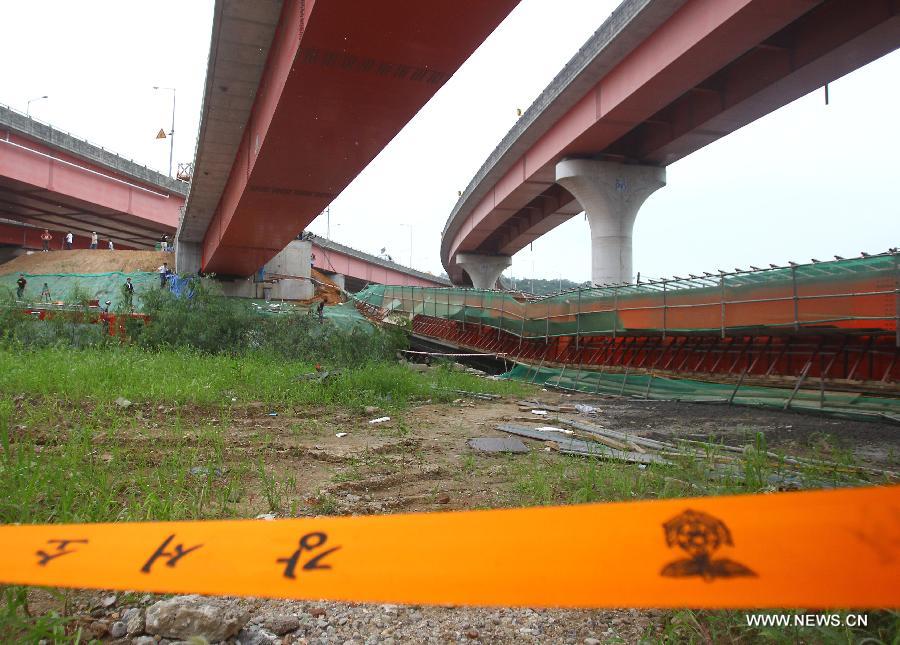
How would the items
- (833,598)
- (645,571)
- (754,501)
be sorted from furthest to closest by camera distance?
1. (754,501)
2. (645,571)
3. (833,598)

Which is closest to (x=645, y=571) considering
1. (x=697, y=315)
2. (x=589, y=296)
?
(x=697, y=315)

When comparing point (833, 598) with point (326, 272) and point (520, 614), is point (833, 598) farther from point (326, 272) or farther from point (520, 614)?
point (326, 272)

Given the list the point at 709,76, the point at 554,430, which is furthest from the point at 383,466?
the point at 709,76

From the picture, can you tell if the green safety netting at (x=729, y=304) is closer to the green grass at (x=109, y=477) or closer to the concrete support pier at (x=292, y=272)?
the green grass at (x=109, y=477)

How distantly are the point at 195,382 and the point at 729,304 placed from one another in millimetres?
Result: 10368

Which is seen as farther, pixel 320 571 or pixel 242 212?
pixel 242 212

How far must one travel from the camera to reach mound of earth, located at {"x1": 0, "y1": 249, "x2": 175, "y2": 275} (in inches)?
1156

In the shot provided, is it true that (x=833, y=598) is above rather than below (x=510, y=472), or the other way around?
above

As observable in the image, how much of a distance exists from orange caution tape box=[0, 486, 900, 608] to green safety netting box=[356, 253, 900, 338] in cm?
962

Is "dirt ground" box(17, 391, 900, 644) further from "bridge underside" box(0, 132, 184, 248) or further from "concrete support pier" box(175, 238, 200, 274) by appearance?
"bridge underside" box(0, 132, 184, 248)

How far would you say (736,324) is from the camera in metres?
11.2

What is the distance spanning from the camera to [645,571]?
1.20 meters

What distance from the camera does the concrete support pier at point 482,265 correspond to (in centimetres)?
4147

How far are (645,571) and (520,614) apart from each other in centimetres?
161
